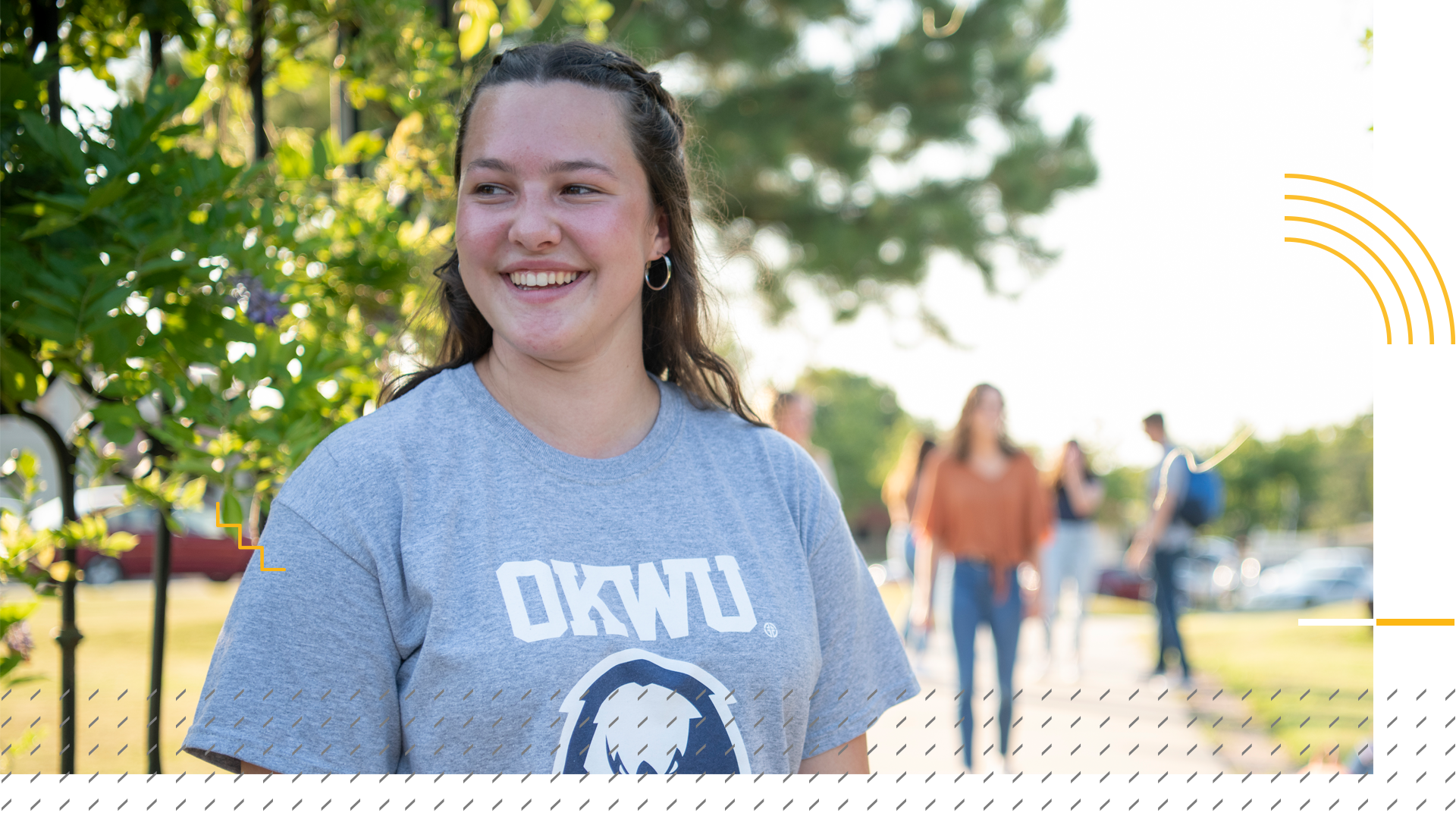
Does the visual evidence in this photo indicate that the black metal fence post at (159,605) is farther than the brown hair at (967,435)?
No

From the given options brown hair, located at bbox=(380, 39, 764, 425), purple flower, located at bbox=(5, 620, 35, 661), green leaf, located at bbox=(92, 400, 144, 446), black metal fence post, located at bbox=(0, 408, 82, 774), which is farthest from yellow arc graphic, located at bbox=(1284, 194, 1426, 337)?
purple flower, located at bbox=(5, 620, 35, 661)

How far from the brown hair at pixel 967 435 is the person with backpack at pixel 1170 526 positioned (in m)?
1.88

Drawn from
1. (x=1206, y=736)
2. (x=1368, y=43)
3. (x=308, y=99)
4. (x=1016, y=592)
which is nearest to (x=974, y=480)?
(x=1016, y=592)

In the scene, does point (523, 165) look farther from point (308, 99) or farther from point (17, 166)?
point (308, 99)

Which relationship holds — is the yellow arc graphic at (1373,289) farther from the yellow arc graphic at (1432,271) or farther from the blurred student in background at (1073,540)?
the blurred student in background at (1073,540)

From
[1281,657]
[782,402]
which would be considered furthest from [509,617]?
[1281,657]

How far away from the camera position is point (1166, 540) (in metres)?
6.70

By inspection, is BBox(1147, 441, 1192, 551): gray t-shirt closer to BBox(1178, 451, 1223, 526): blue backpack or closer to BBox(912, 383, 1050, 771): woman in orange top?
BBox(1178, 451, 1223, 526): blue backpack

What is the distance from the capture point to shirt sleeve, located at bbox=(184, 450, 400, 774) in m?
1.15

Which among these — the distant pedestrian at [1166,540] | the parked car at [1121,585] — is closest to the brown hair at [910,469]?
the distant pedestrian at [1166,540]

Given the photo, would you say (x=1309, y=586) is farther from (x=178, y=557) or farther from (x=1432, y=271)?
(x=1432, y=271)

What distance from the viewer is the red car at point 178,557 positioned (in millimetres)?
2725

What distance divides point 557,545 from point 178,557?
6207 mm

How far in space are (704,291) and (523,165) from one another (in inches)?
18.8
